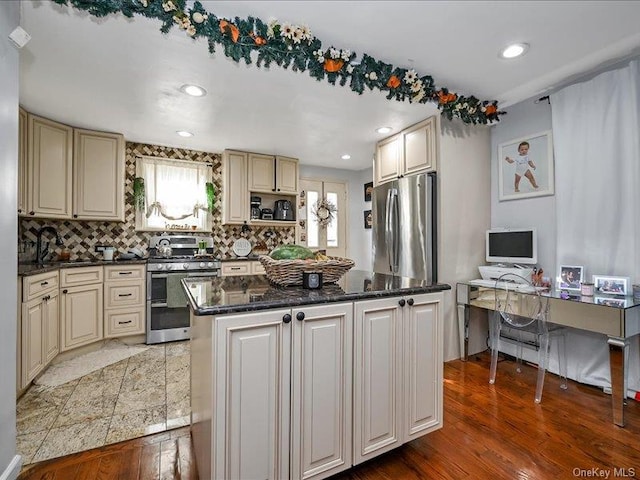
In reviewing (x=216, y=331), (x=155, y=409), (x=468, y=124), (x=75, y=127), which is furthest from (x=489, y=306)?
(x=75, y=127)

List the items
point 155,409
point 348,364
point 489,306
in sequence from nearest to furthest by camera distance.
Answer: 1. point 348,364
2. point 155,409
3. point 489,306

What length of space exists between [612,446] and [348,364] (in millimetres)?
1670

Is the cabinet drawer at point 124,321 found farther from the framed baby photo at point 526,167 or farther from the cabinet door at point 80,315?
the framed baby photo at point 526,167

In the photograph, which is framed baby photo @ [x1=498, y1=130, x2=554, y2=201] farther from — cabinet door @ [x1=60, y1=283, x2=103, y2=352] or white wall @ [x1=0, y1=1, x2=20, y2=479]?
cabinet door @ [x1=60, y1=283, x2=103, y2=352]

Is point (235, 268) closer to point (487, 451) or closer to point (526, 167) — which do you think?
point (487, 451)

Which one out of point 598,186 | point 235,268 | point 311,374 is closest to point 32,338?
point 235,268

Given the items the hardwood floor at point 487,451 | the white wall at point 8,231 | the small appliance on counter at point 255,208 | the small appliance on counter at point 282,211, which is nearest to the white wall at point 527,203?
the hardwood floor at point 487,451

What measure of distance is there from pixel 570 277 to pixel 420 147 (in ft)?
5.62

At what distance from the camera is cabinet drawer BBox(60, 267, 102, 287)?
9.73 feet

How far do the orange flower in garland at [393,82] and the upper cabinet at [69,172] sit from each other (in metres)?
3.04

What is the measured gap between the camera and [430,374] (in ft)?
5.47

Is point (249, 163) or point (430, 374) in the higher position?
point (249, 163)

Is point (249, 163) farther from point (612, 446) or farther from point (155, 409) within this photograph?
point (612, 446)

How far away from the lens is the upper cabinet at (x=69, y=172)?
9.48 ft
